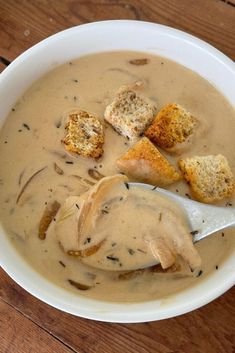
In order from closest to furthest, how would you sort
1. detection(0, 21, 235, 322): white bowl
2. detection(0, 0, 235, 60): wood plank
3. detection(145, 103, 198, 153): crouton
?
detection(0, 21, 235, 322): white bowl, detection(145, 103, 198, 153): crouton, detection(0, 0, 235, 60): wood plank

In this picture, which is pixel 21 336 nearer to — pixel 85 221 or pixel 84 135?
pixel 85 221

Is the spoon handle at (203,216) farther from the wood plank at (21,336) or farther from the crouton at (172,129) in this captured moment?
the wood plank at (21,336)

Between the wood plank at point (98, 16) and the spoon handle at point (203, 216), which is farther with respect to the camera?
the wood plank at point (98, 16)

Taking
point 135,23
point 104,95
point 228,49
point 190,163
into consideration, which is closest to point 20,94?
point 104,95

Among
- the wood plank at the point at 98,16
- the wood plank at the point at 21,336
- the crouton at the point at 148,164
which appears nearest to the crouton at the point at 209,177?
the crouton at the point at 148,164

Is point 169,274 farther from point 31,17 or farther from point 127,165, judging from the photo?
point 31,17

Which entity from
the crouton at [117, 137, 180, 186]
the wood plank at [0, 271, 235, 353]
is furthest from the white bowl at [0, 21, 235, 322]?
the crouton at [117, 137, 180, 186]

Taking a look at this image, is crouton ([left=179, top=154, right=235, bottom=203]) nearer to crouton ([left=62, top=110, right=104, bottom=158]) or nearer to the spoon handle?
the spoon handle
